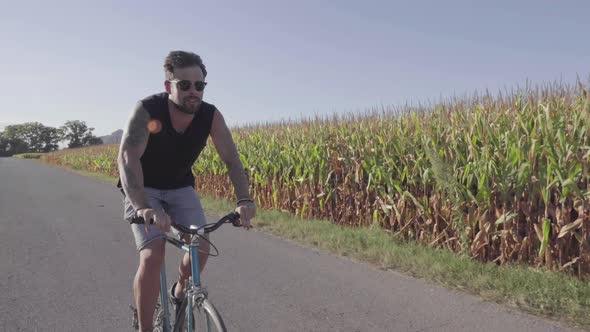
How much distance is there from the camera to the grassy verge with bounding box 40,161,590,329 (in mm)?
4465

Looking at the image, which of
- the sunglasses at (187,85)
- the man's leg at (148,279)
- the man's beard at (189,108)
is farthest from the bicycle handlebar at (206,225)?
the sunglasses at (187,85)

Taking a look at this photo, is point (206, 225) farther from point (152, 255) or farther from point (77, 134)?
point (77, 134)

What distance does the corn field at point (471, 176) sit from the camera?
5.61 meters

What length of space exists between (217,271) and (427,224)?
3.29m

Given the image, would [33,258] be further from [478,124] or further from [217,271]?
[478,124]

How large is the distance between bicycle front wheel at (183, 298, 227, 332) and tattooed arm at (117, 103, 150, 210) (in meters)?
0.73

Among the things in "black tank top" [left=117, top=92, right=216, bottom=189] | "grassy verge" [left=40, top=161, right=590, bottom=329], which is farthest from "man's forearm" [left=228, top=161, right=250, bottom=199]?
"grassy verge" [left=40, top=161, right=590, bottom=329]

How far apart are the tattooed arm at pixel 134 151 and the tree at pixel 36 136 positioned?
153 m

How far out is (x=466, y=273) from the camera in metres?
5.48

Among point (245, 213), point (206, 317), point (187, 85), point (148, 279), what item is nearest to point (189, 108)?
point (187, 85)

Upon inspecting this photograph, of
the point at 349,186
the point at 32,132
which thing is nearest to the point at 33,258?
the point at 349,186

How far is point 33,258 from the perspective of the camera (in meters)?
6.93

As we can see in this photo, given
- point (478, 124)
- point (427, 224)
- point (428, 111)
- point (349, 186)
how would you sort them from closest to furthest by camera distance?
1. point (478, 124)
2. point (427, 224)
3. point (428, 111)
4. point (349, 186)

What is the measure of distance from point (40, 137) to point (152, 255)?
162 metres
